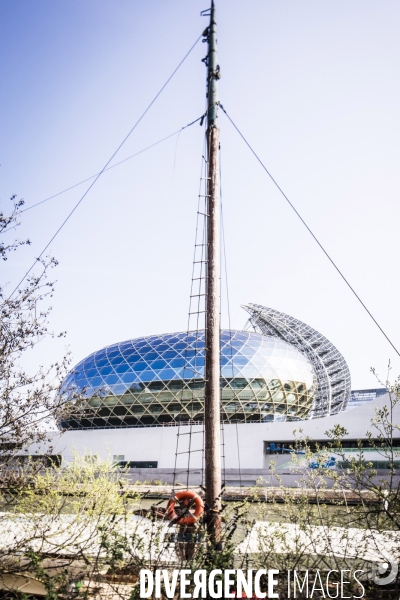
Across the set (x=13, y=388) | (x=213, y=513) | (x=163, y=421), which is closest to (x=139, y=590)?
(x=213, y=513)

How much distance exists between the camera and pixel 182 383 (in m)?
33.4

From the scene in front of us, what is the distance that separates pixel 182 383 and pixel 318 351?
24514mm

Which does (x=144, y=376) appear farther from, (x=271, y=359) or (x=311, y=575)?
(x=311, y=575)

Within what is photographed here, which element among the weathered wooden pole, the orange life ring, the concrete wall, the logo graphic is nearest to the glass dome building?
the concrete wall

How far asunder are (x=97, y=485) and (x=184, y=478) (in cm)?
1589

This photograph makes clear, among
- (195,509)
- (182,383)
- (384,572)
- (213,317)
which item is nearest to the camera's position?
(384,572)

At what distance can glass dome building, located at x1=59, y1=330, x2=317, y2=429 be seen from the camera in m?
34.6

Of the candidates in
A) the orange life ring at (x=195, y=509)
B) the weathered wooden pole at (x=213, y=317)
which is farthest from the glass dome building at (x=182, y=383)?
the orange life ring at (x=195, y=509)

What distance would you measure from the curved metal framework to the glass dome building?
34.9ft

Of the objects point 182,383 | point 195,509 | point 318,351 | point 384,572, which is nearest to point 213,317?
point 195,509

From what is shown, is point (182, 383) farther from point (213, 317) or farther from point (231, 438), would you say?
point (213, 317)

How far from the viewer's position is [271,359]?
37906 millimetres

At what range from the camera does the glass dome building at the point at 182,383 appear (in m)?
34.6

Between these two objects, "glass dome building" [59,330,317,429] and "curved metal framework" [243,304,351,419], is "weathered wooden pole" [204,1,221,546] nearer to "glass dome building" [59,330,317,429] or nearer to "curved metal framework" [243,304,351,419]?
"glass dome building" [59,330,317,429]
